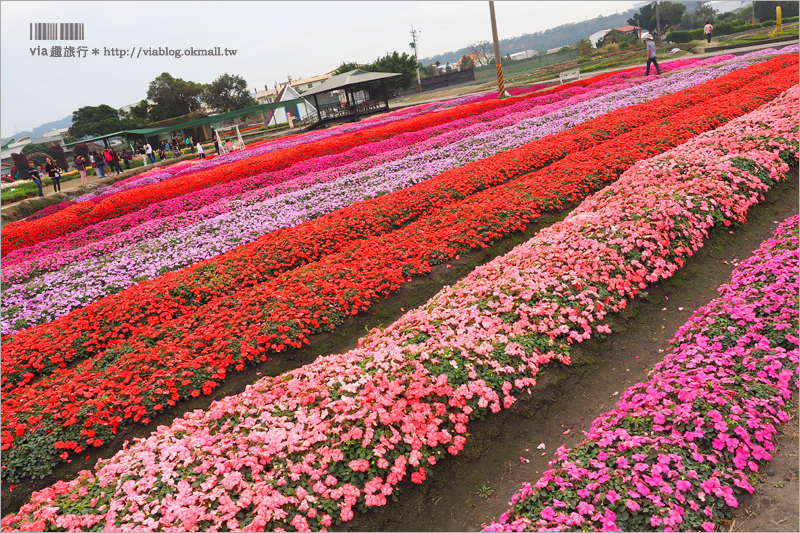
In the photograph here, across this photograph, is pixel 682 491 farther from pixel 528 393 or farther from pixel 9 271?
pixel 9 271

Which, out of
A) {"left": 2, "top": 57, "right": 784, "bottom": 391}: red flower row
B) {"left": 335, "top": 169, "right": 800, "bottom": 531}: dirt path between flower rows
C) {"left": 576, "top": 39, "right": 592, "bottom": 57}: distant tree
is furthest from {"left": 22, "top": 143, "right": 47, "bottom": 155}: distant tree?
{"left": 335, "top": 169, "right": 800, "bottom": 531}: dirt path between flower rows

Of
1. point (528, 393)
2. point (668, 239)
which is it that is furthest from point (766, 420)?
point (668, 239)

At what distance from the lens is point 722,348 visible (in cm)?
534

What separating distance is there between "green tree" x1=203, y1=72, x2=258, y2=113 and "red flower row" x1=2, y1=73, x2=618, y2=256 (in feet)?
196

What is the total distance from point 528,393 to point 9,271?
45.7ft

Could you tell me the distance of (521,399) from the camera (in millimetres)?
5641

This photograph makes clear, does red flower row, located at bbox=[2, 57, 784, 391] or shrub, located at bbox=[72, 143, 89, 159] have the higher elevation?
shrub, located at bbox=[72, 143, 89, 159]

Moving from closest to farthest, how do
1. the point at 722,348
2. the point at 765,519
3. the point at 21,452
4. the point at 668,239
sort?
the point at 765,519 < the point at 722,348 < the point at 21,452 < the point at 668,239

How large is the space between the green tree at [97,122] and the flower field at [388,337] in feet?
201

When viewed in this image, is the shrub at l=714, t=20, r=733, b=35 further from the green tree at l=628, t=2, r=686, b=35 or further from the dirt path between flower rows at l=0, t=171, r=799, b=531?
the dirt path between flower rows at l=0, t=171, r=799, b=531

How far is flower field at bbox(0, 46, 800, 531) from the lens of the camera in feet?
14.1

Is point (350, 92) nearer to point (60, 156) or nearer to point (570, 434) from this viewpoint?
point (60, 156)

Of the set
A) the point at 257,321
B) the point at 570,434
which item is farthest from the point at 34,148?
the point at 570,434

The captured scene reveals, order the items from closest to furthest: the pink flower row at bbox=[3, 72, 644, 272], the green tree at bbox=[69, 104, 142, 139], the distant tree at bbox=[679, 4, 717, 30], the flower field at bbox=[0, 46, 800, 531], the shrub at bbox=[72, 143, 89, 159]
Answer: the flower field at bbox=[0, 46, 800, 531]
the pink flower row at bbox=[3, 72, 644, 272]
the shrub at bbox=[72, 143, 89, 159]
the green tree at bbox=[69, 104, 142, 139]
the distant tree at bbox=[679, 4, 717, 30]
